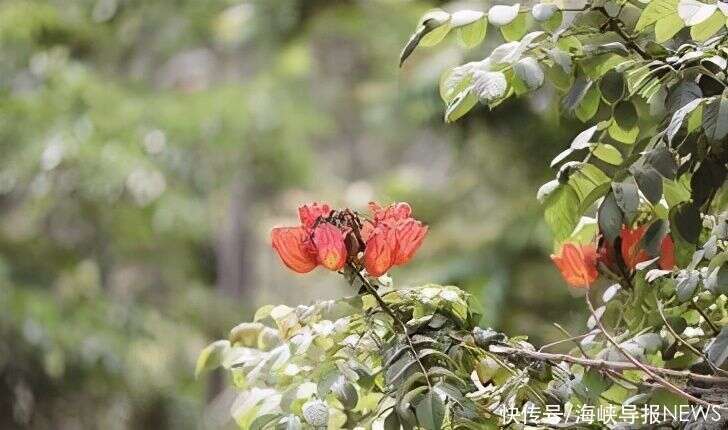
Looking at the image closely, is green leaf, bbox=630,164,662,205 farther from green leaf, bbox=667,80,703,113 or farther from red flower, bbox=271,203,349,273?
red flower, bbox=271,203,349,273

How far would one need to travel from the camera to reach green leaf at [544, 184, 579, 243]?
0.79m

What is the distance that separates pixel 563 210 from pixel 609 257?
0.24ft

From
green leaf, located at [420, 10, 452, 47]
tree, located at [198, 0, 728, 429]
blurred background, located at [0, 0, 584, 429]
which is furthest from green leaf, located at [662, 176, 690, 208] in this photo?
blurred background, located at [0, 0, 584, 429]

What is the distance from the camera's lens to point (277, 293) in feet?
18.9

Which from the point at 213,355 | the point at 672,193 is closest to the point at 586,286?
the point at 672,193

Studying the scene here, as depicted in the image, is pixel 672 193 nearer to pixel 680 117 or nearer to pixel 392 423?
pixel 680 117

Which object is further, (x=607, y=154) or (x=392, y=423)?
(x=607, y=154)

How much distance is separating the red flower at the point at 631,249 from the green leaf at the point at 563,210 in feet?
0.17

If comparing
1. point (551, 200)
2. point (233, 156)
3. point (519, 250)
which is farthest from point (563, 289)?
point (551, 200)

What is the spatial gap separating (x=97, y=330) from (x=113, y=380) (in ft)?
0.66

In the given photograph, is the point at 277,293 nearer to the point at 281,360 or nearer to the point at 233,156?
the point at 233,156

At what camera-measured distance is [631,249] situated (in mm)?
820

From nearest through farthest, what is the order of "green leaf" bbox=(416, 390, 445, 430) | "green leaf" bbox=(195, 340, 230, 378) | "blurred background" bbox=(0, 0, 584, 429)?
"green leaf" bbox=(416, 390, 445, 430) → "green leaf" bbox=(195, 340, 230, 378) → "blurred background" bbox=(0, 0, 584, 429)

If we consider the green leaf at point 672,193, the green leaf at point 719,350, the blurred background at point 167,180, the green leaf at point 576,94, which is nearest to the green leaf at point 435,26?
the green leaf at point 576,94
